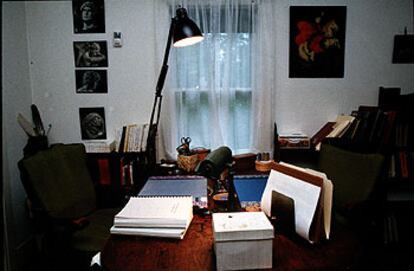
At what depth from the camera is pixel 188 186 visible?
5.18ft

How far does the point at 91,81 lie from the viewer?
1470 mm

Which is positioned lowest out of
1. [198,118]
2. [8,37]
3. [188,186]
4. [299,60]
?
[188,186]

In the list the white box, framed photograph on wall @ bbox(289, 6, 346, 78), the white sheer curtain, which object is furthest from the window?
the white box

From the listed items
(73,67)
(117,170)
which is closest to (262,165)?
(117,170)

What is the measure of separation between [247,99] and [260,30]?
0.51 metres

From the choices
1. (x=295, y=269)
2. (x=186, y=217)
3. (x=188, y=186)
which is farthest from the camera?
(x=188, y=186)

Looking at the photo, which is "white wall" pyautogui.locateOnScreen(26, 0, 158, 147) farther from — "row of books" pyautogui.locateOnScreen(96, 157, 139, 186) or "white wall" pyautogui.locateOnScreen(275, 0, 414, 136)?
"white wall" pyautogui.locateOnScreen(275, 0, 414, 136)

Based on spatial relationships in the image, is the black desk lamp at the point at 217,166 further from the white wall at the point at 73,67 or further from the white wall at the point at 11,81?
the white wall at the point at 11,81

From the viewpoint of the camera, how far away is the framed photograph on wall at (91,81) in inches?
45.9

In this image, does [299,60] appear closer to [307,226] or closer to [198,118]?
[198,118]

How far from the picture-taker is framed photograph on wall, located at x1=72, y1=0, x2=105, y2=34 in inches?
27.1

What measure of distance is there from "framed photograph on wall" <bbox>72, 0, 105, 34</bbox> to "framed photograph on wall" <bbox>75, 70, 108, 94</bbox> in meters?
0.17

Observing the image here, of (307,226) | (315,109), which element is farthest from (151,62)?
(307,226)

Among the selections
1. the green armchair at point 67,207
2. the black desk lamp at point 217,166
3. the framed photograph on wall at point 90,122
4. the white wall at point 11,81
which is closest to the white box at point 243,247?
the black desk lamp at point 217,166
